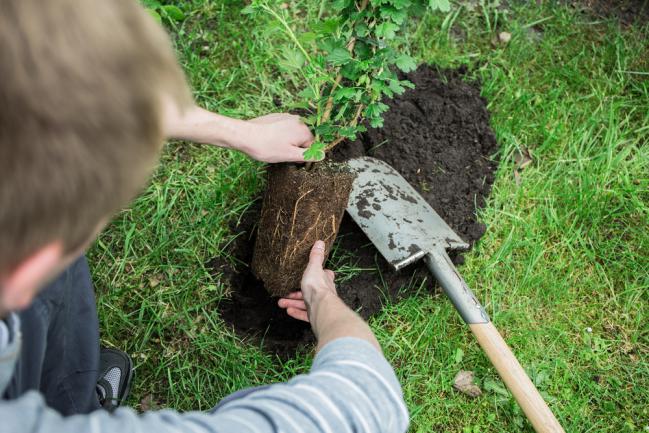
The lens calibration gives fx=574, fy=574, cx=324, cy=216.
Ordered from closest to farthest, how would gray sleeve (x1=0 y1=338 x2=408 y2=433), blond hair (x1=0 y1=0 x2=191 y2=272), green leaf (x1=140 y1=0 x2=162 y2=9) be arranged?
1. blond hair (x1=0 y1=0 x2=191 y2=272)
2. gray sleeve (x1=0 y1=338 x2=408 y2=433)
3. green leaf (x1=140 y1=0 x2=162 y2=9)

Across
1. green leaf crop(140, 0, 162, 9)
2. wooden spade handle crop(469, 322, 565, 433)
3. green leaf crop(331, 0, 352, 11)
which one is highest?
green leaf crop(331, 0, 352, 11)

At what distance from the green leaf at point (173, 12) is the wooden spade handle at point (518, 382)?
6.35 feet

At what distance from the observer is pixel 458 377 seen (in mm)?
2215

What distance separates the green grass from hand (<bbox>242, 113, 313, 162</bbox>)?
0.48m

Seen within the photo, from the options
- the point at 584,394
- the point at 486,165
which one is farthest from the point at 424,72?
the point at 584,394

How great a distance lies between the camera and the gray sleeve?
3.21ft

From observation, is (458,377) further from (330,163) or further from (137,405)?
(137,405)

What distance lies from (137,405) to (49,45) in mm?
1615

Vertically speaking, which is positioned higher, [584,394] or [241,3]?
[241,3]

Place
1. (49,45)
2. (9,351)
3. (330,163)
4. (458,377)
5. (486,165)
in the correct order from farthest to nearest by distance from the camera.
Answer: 1. (486,165)
2. (458,377)
3. (330,163)
4. (9,351)
5. (49,45)

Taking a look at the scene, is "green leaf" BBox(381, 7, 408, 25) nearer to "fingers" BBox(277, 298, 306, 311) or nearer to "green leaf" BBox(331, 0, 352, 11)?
"green leaf" BBox(331, 0, 352, 11)

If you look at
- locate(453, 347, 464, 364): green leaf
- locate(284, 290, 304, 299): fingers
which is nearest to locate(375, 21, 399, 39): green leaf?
locate(284, 290, 304, 299): fingers

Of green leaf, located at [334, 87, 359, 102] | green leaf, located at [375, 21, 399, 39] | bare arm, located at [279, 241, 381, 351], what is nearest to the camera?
bare arm, located at [279, 241, 381, 351]

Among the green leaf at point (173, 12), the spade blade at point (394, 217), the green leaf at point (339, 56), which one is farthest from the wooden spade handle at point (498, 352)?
the green leaf at point (173, 12)
